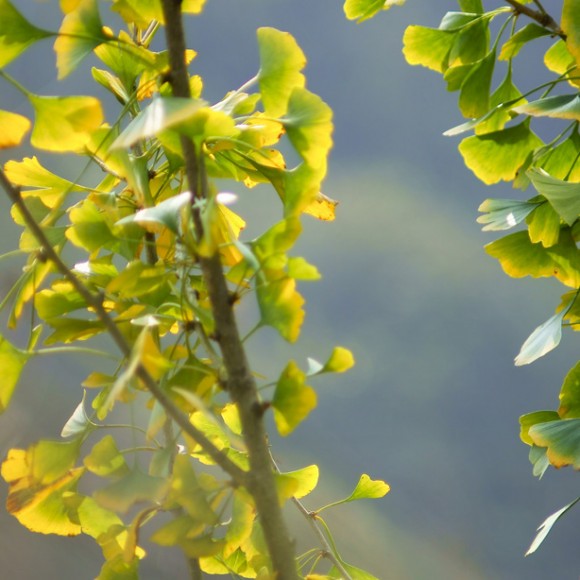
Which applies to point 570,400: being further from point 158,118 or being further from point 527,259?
point 158,118

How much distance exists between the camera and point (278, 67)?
34 cm

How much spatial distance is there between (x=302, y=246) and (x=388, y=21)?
53cm

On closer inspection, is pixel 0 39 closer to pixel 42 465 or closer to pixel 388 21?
pixel 42 465

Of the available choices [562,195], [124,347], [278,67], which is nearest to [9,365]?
[124,347]

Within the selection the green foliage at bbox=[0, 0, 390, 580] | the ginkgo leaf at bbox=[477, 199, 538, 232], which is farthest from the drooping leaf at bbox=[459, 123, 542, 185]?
the green foliage at bbox=[0, 0, 390, 580]

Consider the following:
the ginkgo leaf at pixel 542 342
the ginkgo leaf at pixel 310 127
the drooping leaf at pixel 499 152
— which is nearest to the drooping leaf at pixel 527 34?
the drooping leaf at pixel 499 152

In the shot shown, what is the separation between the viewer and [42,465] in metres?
0.32

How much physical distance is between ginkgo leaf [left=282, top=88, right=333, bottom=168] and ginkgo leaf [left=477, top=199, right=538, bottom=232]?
297 millimetres

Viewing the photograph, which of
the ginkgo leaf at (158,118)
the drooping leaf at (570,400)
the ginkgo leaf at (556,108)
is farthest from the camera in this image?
the drooping leaf at (570,400)

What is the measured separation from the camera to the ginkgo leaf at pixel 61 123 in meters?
0.29

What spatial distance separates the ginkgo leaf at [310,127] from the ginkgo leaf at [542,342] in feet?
0.92

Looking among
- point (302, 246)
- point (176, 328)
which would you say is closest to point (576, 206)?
point (176, 328)

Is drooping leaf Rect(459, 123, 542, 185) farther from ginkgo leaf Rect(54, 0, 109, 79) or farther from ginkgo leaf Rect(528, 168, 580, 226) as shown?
ginkgo leaf Rect(54, 0, 109, 79)

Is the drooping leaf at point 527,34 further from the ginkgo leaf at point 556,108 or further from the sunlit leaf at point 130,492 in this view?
the sunlit leaf at point 130,492
